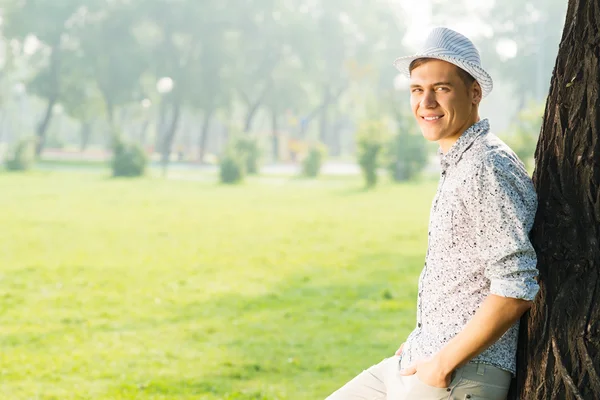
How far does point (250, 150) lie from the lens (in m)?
32.9

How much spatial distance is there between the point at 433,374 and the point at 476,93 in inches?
31.8

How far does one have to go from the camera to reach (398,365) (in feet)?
7.72

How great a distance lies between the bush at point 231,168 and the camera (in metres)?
28.6

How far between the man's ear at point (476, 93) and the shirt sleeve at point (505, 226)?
269 millimetres

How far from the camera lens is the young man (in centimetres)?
205

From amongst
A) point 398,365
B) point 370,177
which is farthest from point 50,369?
point 370,177

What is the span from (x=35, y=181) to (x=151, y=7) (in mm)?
22153

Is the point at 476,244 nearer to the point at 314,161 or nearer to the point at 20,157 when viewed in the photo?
the point at 314,161

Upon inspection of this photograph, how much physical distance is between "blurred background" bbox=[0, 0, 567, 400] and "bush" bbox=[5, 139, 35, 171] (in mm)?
60

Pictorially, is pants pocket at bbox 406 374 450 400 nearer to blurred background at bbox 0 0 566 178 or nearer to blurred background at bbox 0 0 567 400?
blurred background at bbox 0 0 567 400

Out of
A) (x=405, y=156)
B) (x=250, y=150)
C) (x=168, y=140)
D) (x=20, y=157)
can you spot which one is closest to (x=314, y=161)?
(x=250, y=150)

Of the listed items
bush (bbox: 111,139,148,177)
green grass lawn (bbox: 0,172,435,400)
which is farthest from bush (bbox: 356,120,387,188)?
bush (bbox: 111,139,148,177)

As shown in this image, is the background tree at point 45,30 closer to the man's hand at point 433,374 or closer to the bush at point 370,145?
the bush at point 370,145

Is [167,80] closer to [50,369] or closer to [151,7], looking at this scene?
[151,7]
